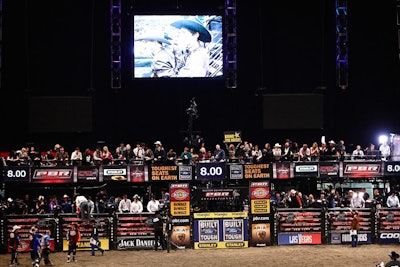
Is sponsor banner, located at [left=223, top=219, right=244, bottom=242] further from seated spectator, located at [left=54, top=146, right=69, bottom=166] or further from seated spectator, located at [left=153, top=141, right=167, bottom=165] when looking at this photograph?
seated spectator, located at [left=54, top=146, right=69, bottom=166]

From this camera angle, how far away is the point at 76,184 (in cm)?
3400

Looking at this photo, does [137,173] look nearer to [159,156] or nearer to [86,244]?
[159,156]

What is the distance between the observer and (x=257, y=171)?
3108 centimetres

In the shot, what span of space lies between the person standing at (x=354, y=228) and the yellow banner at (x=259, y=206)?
3484mm

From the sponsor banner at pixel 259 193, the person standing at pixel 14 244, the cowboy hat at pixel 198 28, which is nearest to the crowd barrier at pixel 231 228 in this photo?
the sponsor banner at pixel 259 193

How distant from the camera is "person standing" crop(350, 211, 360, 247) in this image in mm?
29172

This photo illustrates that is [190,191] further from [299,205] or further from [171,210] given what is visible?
[299,205]

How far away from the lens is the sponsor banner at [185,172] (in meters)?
31.0

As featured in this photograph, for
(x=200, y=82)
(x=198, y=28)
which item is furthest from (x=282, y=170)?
(x=198, y=28)

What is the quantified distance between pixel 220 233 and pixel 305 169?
489 centimetres

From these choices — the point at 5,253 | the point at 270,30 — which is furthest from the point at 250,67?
the point at 5,253

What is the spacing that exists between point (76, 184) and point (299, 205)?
34.8ft

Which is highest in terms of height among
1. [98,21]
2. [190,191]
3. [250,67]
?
[98,21]

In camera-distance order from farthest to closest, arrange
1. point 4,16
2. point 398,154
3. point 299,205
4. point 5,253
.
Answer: point 4,16, point 398,154, point 299,205, point 5,253
